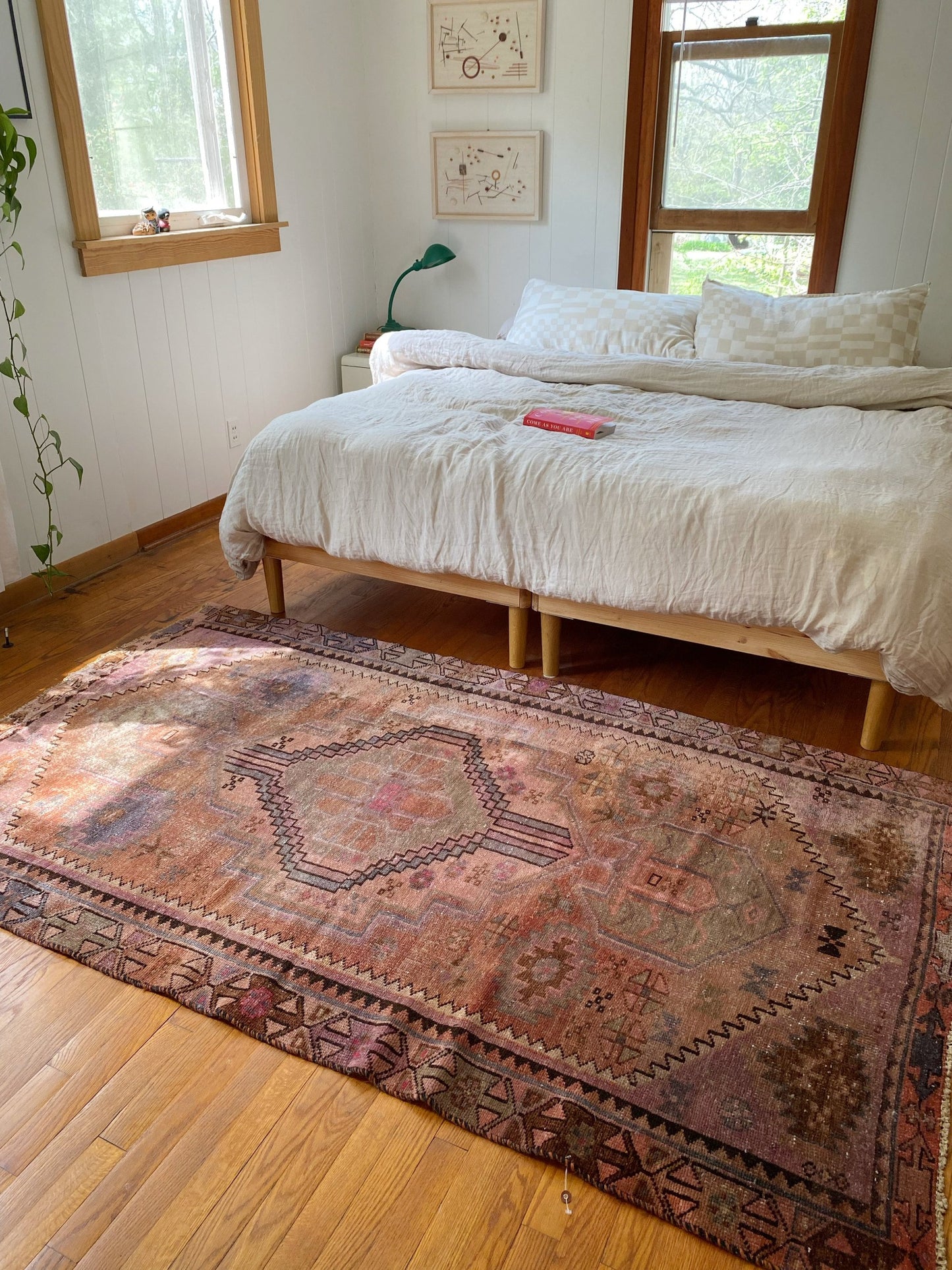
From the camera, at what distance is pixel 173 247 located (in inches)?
130

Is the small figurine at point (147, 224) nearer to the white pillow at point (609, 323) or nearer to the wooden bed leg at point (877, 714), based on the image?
the white pillow at point (609, 323)

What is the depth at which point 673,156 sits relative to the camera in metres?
3.83

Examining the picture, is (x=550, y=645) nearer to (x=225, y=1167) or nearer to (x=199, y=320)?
(x=225, y=1167)

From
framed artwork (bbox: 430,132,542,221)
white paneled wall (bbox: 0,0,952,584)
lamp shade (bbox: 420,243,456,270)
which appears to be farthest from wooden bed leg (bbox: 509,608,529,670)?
framed artwork (bbox: 430,132,542,221)

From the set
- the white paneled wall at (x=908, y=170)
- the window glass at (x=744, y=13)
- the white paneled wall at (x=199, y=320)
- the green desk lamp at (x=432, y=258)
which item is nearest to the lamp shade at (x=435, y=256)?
the green desk lamp at (x=432, y=258)

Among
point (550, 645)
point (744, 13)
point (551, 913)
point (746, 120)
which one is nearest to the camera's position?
point (551, 913)

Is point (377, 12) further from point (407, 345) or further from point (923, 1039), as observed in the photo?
point (923, 1039)

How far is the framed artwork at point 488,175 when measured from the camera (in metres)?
4.04

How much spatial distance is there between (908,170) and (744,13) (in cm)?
87

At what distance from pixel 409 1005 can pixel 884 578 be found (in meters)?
1.29

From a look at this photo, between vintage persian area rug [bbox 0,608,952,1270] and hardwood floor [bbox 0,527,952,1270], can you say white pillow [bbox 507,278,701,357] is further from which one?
hardwood floor [bbox 0,527,952,1270]

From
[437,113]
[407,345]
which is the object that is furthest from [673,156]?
[407,345]

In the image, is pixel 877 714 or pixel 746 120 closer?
pixel 877 714

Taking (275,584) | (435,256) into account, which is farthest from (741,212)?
(275,584)
